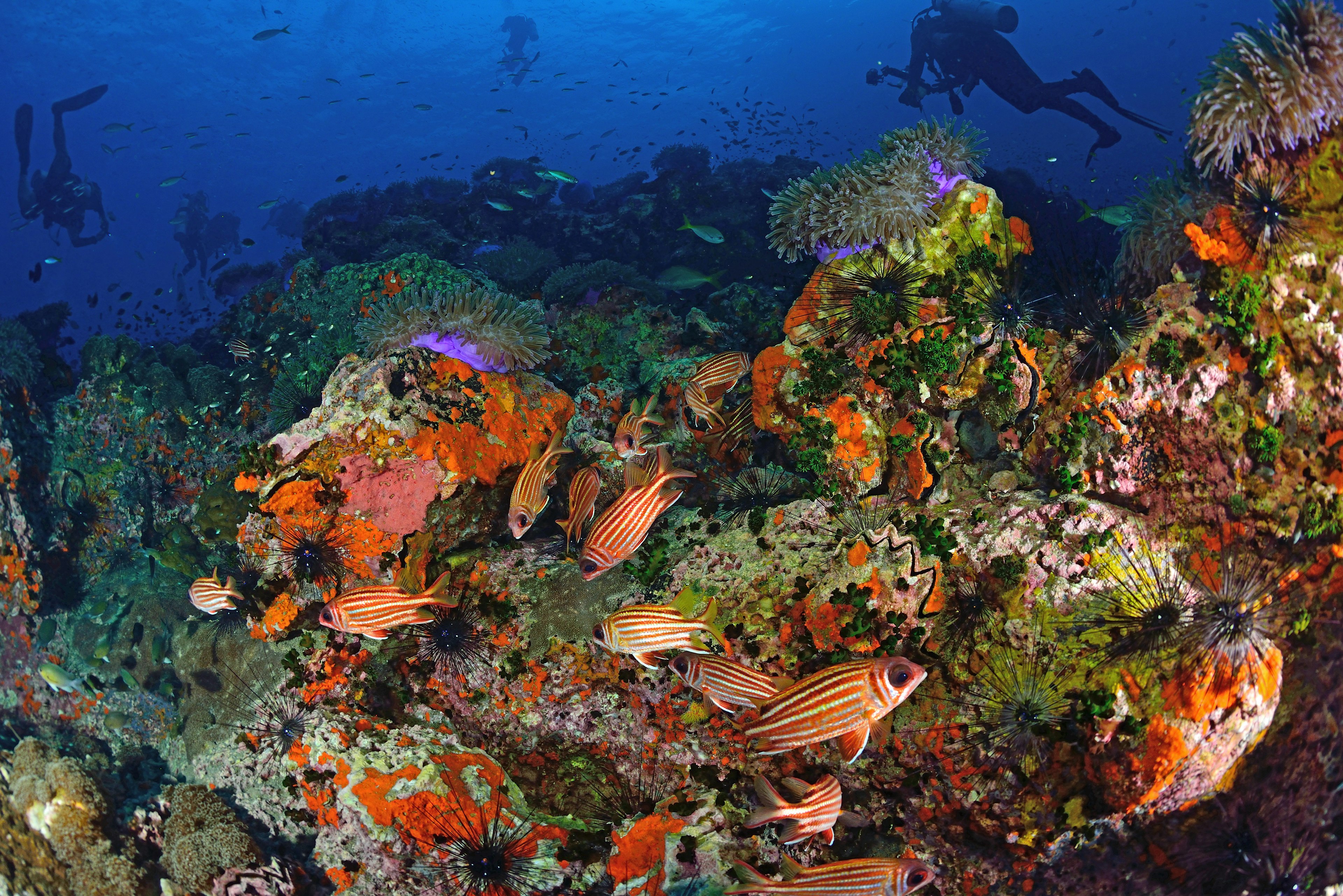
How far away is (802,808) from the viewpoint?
260 centimetres

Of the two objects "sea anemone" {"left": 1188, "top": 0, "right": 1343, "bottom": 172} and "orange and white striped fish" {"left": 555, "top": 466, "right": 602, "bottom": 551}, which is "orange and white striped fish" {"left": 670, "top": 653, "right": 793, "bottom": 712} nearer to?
"orange and white striped fish" {"left": 555, "top": 466, "right": 602, "bottom": 551}

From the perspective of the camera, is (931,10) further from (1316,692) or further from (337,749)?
(337,749)

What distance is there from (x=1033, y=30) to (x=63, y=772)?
518ft

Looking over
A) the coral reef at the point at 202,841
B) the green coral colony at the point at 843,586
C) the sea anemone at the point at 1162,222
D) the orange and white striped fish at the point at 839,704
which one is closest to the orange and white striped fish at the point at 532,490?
the green coral colony at the point at 843,586

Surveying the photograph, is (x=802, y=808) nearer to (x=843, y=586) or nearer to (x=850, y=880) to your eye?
(x=850, y=880)

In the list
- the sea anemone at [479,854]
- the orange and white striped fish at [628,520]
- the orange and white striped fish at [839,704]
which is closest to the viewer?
the orange and white striped fish at [839,704]

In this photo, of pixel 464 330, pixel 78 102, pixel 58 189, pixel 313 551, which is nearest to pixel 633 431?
pixel 464 330

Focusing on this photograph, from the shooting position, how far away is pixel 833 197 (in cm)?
443

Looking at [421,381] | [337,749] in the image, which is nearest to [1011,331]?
[421,381]

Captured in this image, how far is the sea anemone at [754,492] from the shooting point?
12.9 feet

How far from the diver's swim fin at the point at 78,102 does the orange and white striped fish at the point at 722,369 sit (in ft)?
87.4

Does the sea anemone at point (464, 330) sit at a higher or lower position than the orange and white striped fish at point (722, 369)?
higher

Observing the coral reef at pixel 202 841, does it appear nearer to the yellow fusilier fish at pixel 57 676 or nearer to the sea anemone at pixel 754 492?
the yellow fusilier fish at pixel 57 676

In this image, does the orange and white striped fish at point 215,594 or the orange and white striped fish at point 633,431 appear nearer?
the orange and white striped fish at point 215,594
